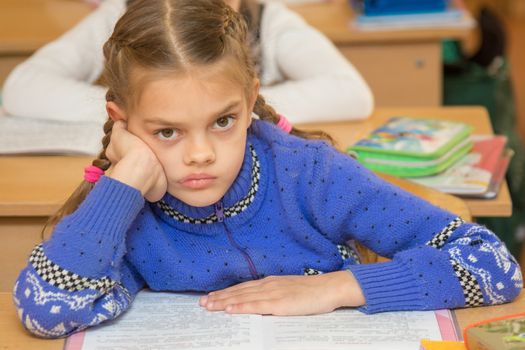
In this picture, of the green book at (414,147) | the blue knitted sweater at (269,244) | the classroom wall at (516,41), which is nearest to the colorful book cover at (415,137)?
the green book at (414,147)

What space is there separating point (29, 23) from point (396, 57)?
1.15 meters

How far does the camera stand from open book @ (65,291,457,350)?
1241mm

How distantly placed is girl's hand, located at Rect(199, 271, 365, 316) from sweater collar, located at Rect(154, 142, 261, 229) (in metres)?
0.12

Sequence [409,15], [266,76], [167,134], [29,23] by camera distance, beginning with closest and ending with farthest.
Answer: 1. [167,134]
2. [266,76]
3. [409,15]
4. [29,23]

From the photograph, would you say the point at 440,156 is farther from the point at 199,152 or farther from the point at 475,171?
the point at 199,152

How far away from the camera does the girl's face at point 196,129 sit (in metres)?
1.27

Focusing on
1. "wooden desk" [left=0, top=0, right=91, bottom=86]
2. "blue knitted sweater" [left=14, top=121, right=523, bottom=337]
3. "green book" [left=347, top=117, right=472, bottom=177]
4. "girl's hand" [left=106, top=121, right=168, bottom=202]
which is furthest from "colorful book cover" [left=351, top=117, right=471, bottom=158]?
"wooden desk" [left=0, top=0, right=91, bottom=86]

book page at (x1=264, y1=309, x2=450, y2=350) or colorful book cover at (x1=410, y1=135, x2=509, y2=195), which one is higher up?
book page at (x1=264, y1=309, x2=450, y2=350)

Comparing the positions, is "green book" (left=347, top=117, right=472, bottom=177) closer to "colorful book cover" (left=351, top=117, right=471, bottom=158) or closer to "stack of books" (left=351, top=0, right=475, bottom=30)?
"colorful book cover" (left=351, top=117, right=471, bottom=158)

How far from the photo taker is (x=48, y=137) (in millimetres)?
2098

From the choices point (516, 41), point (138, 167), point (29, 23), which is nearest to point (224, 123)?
point (138, 167)

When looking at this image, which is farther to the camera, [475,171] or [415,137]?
[415,137]

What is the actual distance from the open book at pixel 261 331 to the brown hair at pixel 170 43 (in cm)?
30

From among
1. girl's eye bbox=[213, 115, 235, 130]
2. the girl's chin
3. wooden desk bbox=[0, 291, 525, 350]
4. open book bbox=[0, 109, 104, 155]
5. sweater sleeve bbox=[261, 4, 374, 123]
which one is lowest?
open book bbox=[0, 109, 104, 155]
